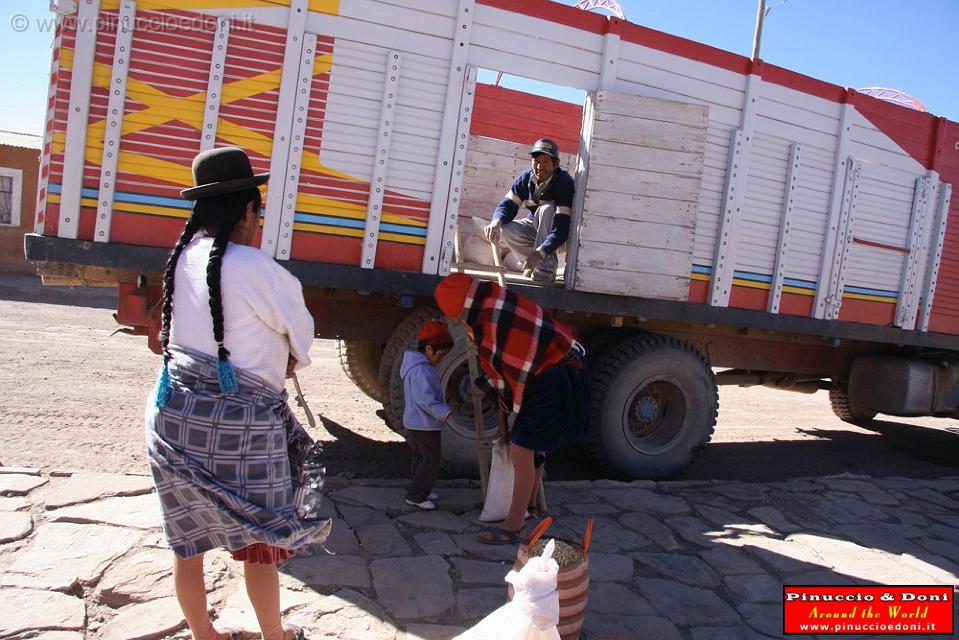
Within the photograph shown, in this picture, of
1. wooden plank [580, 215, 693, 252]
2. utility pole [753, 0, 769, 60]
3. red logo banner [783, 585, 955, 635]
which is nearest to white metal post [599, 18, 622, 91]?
wooden plank [580, 215, 693, 252]

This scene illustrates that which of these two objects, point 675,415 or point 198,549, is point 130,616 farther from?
point 675,415

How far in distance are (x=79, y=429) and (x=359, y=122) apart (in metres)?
3.03

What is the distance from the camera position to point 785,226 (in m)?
5.68

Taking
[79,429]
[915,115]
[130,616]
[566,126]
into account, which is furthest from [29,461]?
[915,115]

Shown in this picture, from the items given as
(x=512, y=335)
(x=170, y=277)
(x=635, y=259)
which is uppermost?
(x=635, y=259)

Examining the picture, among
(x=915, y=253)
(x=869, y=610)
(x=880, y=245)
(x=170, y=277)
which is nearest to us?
(x=170, y=277)

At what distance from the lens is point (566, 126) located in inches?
317

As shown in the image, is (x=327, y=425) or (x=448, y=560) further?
(x=327, y=425)

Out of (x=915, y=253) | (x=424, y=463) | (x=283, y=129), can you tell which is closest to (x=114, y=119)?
(x=283, y=129)

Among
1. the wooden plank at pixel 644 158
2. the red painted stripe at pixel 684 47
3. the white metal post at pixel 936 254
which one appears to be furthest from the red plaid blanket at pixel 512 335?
the white metal post at pixel 936 254

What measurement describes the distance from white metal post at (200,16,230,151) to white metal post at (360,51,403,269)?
919mm

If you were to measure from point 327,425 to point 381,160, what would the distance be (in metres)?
2.70

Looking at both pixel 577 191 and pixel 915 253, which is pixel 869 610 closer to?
pixel 577 191

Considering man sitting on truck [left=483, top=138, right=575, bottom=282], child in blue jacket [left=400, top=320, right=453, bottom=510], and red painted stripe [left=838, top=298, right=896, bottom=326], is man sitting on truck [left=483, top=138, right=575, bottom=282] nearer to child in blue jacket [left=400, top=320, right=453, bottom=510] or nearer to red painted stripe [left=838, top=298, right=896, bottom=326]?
child in blue jacket [left=400, top=320, right=453, bottom=510]
